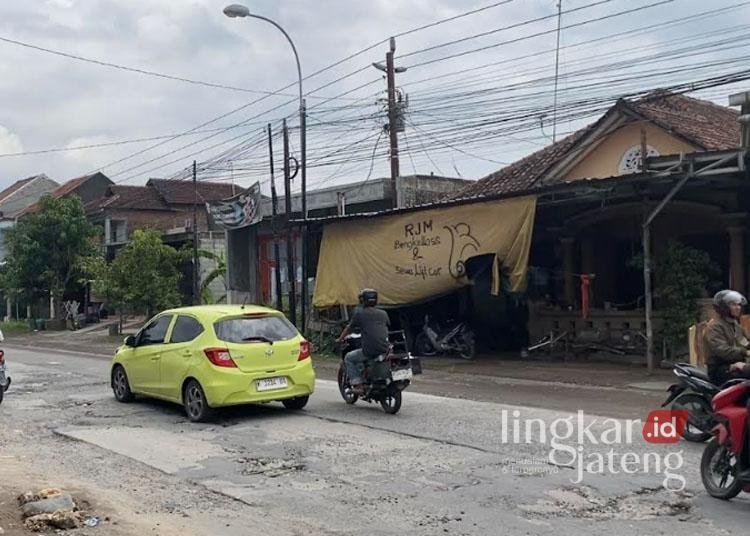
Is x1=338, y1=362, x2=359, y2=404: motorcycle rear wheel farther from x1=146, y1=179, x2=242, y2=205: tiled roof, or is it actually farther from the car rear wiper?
x1=146, y1=179, x2=242, y2=205: tiled roof

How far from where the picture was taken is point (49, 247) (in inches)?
1448

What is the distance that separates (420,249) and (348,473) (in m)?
11.3

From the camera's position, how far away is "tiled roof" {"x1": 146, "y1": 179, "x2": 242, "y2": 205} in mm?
48688

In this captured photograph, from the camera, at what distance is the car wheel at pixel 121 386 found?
42.3 feet

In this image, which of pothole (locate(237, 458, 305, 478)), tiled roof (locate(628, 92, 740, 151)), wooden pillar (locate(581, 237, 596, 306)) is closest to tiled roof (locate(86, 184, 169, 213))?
tiled roof (locate(628, 92, 740, 151))

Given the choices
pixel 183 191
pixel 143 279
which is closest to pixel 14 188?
pixel 183 191

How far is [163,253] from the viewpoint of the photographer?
30.2m

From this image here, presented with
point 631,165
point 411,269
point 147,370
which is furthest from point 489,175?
point 147,370

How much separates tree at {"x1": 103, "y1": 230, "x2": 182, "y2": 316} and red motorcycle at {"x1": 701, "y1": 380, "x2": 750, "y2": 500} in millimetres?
24784

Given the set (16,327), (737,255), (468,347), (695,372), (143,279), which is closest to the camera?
(695,372)

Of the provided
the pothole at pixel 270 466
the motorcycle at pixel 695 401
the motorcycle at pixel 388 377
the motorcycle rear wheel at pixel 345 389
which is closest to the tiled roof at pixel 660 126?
the motorcycle rear wheel at pixel 345 389

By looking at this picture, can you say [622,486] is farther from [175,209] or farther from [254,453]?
[175,209]

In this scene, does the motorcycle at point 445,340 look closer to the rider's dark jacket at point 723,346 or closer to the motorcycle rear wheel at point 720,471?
the rider's dark jacket at point 723,346

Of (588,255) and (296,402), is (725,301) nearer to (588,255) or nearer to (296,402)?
(296,402)
